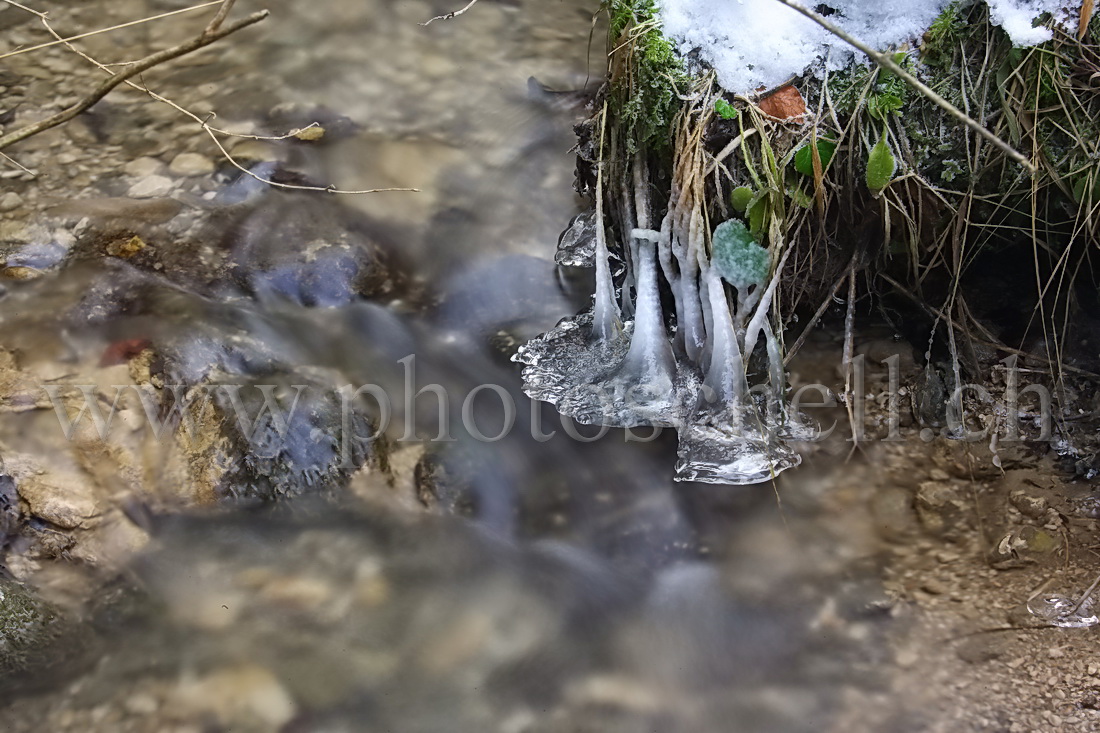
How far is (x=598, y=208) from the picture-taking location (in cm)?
235

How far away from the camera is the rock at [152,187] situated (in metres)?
2.98

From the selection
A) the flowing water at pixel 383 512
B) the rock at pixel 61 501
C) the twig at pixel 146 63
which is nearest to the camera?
the twig at pixel 146 63

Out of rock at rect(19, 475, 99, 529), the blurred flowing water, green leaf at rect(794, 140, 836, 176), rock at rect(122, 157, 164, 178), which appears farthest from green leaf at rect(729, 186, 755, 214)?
rock at rect(122, 157, 164, 178)

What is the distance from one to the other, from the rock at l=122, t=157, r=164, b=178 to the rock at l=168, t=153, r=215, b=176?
5 cm

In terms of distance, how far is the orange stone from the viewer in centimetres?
206

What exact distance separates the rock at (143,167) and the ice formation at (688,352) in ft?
5.50

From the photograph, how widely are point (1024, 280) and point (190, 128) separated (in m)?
2.91

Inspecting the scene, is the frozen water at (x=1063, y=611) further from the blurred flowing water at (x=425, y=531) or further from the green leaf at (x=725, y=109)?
the green leaf at (x=725, y=109)

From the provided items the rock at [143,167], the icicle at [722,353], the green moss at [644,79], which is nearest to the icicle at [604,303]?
the green moss at [644,79]

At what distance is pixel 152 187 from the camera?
301 cm

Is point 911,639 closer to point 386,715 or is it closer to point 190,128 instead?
point 386,715

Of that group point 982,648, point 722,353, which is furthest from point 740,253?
point 982,648

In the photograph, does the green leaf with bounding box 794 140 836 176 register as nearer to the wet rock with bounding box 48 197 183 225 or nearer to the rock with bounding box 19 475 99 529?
the rock with bounding box 19 475 99 529

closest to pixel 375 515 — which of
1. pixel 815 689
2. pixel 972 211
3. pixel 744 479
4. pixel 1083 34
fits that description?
pixel 744 479
